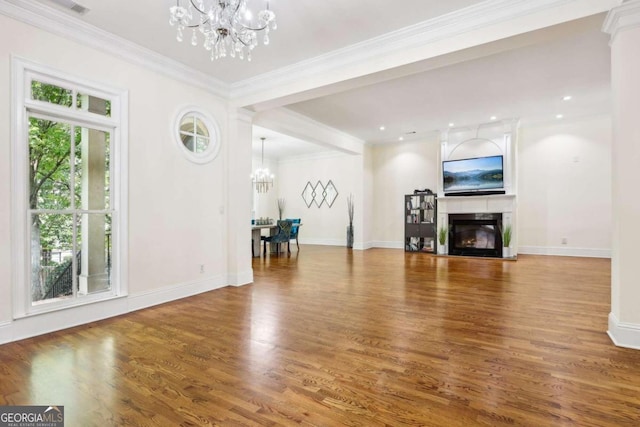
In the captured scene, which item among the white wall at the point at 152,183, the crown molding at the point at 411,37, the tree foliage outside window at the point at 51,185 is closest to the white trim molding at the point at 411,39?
the crown molding at the point at 411,37

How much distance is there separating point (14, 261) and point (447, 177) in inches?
330

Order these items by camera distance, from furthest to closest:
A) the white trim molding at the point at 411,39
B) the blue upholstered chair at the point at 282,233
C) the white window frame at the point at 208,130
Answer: the blue upholstered chair at the point at 282,233 → the white window frame at the point at 208,130 → the white trim molding at the point at 411,39

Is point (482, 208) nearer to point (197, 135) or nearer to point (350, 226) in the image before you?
point (350, 226)

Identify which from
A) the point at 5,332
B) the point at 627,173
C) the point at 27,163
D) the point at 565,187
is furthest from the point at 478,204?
the point at 5,332

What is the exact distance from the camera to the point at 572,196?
25.0ft

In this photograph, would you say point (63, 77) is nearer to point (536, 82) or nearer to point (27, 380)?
point (27, 380)

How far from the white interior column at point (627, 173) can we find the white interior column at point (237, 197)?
4516 mm

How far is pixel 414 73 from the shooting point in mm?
4012

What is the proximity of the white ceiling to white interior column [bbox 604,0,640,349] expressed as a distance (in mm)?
288

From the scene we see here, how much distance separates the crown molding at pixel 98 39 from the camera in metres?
2.97

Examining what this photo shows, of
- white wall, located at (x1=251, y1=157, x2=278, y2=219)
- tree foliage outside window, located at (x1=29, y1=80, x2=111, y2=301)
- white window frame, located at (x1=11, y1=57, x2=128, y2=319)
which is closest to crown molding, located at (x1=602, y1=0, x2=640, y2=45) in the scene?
white window frame, located at (x1=11, y1=57, x2=128, y2=319)

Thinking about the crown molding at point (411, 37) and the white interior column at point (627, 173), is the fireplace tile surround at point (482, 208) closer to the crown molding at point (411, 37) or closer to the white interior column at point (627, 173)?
the white interior column at point (627, 173)

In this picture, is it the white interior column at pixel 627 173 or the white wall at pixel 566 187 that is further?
the white wall at pixel 566 187

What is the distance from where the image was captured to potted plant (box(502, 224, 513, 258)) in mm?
7410
